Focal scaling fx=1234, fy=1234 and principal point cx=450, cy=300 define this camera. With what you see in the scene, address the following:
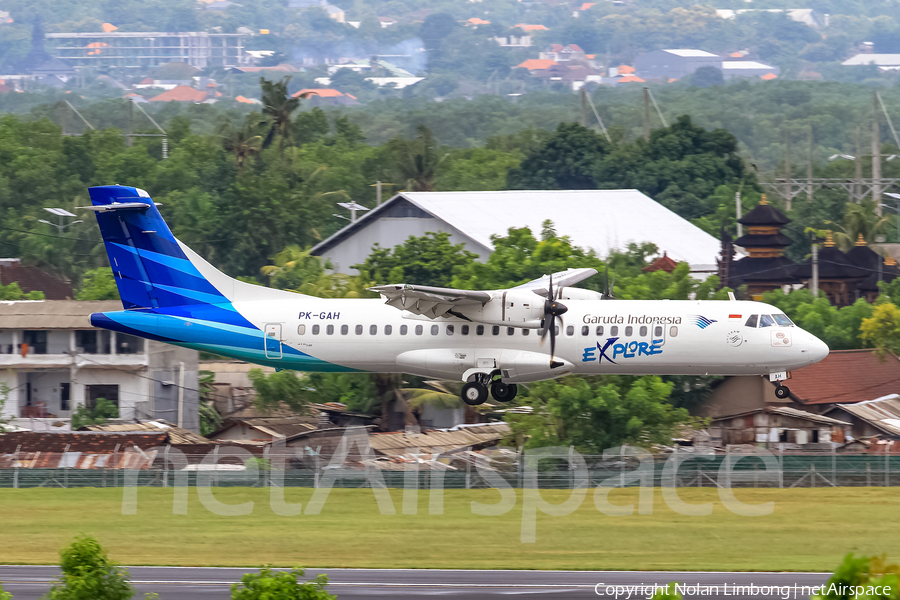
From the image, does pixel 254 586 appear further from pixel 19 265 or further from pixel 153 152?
pixel 153 152

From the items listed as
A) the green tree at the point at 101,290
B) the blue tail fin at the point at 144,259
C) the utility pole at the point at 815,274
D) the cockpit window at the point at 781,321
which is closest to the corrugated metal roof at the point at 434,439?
the blue tail fin at the point at 144,259

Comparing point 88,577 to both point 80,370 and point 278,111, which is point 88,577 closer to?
point 80,370

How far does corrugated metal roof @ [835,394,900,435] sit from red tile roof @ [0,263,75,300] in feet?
181

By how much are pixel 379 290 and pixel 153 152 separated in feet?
333

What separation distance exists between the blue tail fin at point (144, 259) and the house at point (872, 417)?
96.8 ft

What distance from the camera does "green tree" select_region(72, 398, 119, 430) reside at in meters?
57.7

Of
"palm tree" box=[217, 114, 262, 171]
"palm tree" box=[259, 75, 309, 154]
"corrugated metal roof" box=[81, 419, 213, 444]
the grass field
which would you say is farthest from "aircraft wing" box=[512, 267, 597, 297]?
"palm tree" box=[259, 75, 309, 154]

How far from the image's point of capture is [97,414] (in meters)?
58.6

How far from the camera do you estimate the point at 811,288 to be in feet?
254

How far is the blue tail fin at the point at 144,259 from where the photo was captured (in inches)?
1542

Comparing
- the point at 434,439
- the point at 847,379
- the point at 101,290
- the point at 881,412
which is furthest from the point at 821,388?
the point at 101,290

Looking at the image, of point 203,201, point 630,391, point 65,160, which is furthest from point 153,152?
point 630,391

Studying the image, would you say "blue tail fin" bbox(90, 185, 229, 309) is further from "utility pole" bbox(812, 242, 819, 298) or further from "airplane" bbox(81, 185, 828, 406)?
"utility pole" bbox(812, 242, 819, 298)

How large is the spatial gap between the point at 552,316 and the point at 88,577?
2029 centimetres
